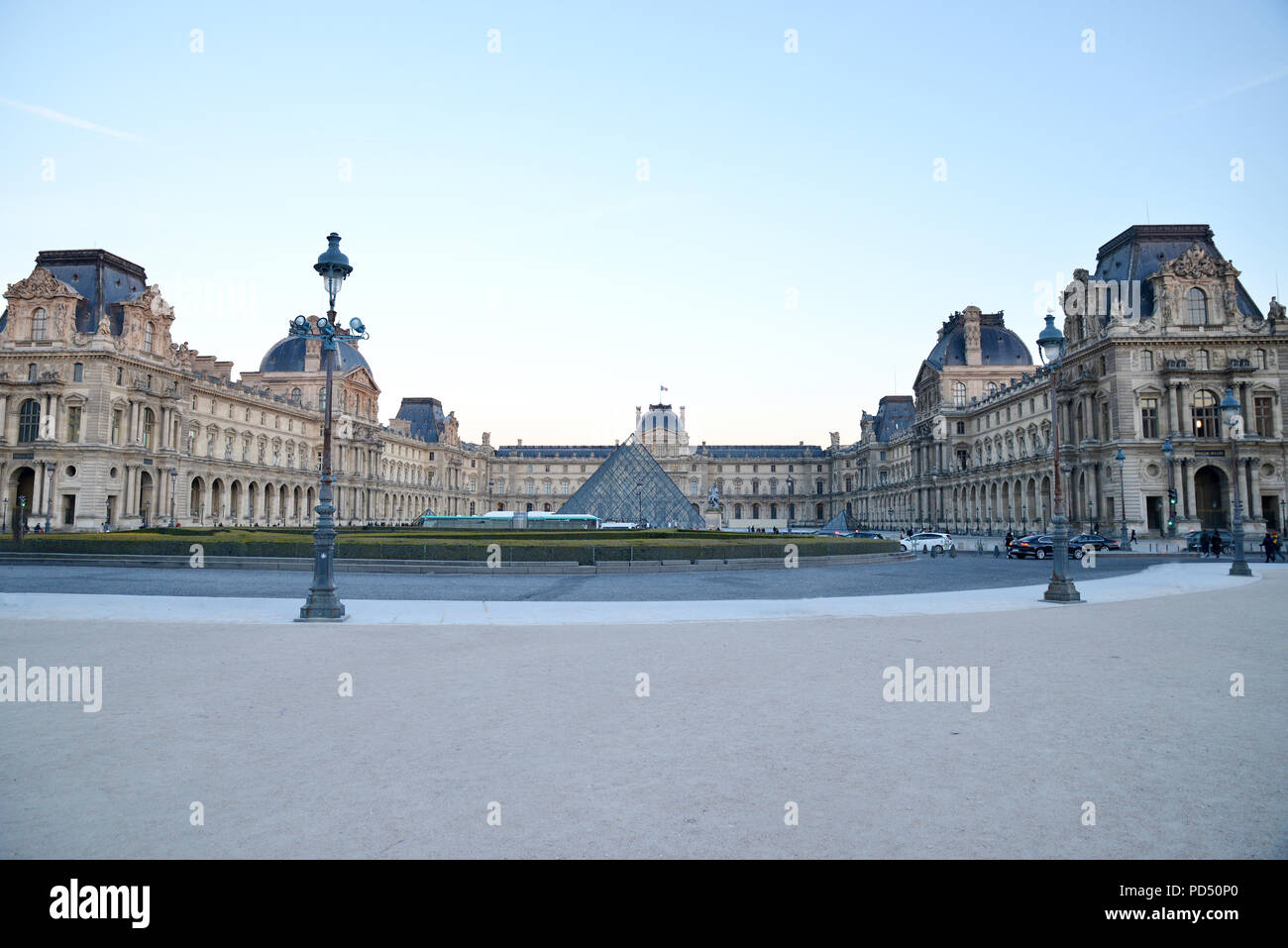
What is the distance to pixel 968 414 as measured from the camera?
7269 centimetres

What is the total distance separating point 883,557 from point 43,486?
51.5 m

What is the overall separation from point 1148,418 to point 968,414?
2658 cm

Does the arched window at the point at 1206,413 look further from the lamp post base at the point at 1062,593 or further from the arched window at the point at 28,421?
the arched window at the point at 28,421

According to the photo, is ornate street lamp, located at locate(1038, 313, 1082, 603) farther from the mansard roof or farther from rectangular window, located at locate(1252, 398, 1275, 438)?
rectangular window, located at locate(1252, 398, 1275, 438)

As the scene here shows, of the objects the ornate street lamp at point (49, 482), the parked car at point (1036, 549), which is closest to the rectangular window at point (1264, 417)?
the parked car at point (1036, 549)

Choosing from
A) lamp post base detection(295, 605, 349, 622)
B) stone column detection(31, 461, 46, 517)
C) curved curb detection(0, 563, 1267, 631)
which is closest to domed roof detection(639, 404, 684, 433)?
stone column detection(31, 461, 46, 517)

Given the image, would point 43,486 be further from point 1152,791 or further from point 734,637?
point 1152,791

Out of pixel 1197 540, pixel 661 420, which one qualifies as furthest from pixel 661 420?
pixel 1197 540

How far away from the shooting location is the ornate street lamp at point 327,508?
12.8 meters

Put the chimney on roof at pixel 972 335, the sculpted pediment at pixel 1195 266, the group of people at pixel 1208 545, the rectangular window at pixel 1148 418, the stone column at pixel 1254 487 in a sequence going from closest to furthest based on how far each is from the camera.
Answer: the group of people at pixel 1208 545
the stone column at pixel 1254 487
the sculpted pediment at pixel 1195 266
the rectangular window at pixel 1148 418
the chimney on roof at pixel 972 335

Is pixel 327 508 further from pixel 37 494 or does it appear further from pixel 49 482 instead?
pixel 37 494

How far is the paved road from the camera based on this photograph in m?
17.7

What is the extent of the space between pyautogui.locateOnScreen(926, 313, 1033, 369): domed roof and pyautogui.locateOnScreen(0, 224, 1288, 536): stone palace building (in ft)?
1.79

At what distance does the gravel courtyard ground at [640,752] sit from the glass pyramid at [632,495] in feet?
150
